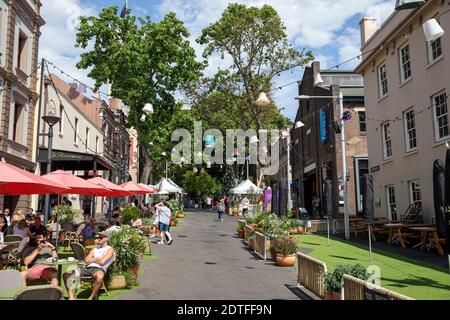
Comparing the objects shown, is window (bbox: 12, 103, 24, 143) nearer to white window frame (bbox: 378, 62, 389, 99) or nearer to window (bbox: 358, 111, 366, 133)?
white window frame (bbox: 378, 62, 389, 99)

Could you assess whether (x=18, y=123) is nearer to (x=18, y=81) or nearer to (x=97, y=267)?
(x=18, y=81)

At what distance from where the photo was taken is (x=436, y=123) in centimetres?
1570

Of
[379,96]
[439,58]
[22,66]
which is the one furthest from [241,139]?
[439,58]

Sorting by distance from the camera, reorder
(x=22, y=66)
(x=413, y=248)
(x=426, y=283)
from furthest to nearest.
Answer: (x=22, y=66), (x=413, y=248), (x=426, y=283)

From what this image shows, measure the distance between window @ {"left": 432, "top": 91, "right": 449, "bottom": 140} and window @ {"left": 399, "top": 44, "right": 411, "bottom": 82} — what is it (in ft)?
7.92

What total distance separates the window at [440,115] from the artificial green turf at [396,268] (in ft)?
17.2

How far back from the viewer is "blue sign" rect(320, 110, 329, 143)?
28062 millimetres

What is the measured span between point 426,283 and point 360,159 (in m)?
18.0

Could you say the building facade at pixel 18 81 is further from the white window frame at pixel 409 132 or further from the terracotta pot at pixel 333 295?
the white window frame at pixel 409 132

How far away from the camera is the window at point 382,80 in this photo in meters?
20.2

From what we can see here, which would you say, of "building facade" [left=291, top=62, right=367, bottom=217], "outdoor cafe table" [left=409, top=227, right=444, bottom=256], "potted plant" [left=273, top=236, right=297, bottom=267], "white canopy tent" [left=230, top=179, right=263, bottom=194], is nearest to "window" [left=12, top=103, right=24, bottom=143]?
"potted plant" [left=273, top=236, right=297, bottom=267]

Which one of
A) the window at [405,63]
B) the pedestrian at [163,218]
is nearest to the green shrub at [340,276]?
the pedestrian at [163,218]

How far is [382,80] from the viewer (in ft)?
67.3
